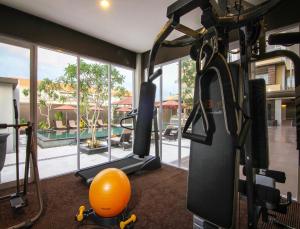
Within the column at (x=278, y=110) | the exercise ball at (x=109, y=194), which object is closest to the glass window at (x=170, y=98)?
the column at (x=278, y=110)

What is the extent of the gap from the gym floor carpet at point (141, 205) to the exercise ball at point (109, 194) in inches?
12.9

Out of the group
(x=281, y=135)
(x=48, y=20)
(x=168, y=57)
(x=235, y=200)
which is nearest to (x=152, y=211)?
(x=235, y=200)

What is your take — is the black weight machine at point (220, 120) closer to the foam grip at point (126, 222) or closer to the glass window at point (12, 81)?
the foam grip at point (126, 222)

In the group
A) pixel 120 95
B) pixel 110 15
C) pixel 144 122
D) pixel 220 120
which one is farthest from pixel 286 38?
pixel 120 95

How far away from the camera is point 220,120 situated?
1184mm

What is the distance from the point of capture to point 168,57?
4273 mm

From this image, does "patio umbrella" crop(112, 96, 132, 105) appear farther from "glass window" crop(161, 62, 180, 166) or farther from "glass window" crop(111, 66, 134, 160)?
"glass window" crop(161, 62, 180, 166)

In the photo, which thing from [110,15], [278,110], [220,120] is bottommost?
[220,120]

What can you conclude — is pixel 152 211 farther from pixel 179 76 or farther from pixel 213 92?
pixel 179 76

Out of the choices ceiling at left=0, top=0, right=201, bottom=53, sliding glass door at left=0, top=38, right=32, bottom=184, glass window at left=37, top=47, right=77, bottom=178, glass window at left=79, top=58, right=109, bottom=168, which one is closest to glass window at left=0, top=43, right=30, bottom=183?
sliding glass door at left=0, top=38, right=32, bottom=184

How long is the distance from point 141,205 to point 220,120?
1.79 m

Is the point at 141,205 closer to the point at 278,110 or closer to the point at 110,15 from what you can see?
the point at 110,15

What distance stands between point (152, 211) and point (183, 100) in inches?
100

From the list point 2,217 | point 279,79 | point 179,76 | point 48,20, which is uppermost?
point 48,20
